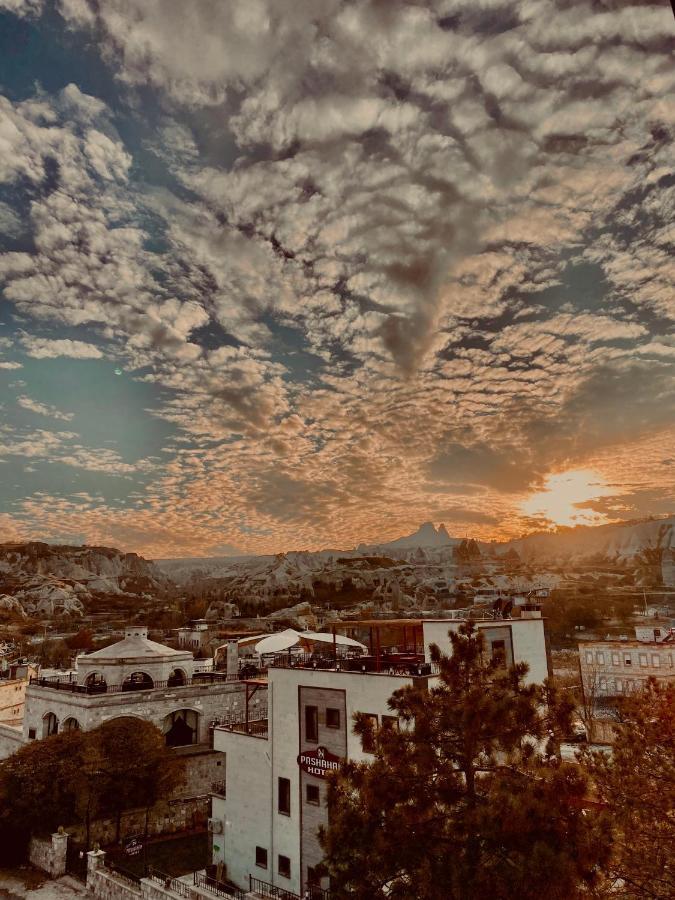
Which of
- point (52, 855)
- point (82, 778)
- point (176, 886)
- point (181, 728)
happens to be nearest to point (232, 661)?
point (181, 728)

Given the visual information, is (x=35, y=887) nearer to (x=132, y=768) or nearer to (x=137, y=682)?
(x=132, y=768)

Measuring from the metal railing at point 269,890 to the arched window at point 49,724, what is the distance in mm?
16375

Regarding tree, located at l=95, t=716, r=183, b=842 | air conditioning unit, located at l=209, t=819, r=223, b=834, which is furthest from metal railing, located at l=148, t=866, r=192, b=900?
tree, located at l=95, t=716, r=183, b=842

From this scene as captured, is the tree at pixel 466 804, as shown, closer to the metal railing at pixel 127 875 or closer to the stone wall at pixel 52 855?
the metal railing at pixel 127 875

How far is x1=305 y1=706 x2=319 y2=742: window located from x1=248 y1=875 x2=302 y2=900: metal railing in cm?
477

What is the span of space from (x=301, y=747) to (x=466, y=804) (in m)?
12.2

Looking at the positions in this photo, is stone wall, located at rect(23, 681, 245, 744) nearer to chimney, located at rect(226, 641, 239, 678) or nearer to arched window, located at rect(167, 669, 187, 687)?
chimney, located at rect(226, 641, 239, 678)

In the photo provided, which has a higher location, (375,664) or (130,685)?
(375,664)

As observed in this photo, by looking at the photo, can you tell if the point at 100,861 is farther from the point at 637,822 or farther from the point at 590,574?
the point at 590,574

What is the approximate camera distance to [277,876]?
22.1 m

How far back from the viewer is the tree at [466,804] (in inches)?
398

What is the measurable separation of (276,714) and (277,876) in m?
5.60

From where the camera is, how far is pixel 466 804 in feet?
37.7

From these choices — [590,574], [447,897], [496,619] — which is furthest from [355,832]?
[590,574]
